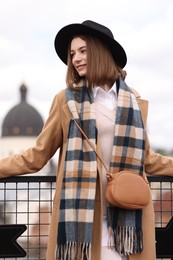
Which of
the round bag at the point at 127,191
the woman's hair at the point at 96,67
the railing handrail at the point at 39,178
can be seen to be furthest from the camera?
the railing handrail at the point at 39,178

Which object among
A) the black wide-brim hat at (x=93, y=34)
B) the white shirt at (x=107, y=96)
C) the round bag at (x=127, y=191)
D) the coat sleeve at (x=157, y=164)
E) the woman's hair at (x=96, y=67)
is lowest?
the round bag at (x=127, y=191)

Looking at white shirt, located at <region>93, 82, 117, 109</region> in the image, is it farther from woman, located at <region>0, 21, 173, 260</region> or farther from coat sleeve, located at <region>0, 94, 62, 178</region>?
coat sleeve, located at <region>0, 94, 62, 178</region>

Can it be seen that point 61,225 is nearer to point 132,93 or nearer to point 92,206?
point 92,206

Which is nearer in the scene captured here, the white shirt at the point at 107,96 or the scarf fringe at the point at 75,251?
the scarf fringe at the point at 75,251

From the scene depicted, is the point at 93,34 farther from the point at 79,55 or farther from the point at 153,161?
the point at 153,161

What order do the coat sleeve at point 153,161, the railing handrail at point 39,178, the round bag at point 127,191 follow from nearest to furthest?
the round bag at point 127,191, the coat sleeve at point 153,161, the railing handrail at point 39,178

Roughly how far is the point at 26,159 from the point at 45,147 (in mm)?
132

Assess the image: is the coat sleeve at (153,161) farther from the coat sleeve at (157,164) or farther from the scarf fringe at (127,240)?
the scarf fringe at (127,240)

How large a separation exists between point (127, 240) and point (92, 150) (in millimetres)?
497

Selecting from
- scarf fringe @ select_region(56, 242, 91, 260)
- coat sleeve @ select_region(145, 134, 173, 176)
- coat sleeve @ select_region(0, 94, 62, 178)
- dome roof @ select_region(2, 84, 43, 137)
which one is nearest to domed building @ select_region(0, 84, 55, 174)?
dome roof @ select_region(2, 84, 43, 137)

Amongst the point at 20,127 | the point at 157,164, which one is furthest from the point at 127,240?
the point at 20,127

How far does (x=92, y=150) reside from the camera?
3629 mm

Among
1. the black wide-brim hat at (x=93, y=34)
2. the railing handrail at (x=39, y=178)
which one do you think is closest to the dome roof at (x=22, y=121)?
the railing handrail at (x=39, y=178)

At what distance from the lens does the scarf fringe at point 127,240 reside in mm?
3664
